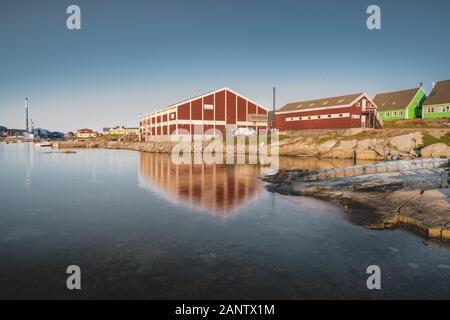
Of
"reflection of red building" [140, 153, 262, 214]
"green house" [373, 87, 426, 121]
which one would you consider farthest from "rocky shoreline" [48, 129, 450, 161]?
"reflection of red building" [140, 153, 262, 214]

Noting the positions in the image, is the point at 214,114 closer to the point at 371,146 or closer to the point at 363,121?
the point at 363,121

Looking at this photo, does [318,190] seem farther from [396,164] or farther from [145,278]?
[145,278]

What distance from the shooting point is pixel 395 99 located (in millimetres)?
55625

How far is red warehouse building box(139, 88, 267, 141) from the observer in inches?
1962

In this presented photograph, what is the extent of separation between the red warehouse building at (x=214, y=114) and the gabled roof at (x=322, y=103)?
→ 5.78 m

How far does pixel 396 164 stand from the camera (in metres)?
20.1

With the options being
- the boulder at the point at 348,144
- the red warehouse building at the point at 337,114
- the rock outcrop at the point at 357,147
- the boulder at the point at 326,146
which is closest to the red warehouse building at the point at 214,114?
the red warehouse building at the point at 337,114

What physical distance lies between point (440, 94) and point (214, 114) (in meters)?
39.4

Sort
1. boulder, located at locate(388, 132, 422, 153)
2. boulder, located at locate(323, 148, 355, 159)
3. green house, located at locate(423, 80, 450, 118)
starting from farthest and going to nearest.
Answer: green house, located at locate(423, 80, 450, 118) < boulder, located at locate(323, 148, 355, 159) < boulder, located at locate(388, 132, 422, 153)

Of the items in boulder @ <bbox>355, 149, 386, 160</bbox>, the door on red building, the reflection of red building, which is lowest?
the reflection of red building

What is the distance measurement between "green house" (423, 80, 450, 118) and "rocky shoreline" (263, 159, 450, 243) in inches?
1250

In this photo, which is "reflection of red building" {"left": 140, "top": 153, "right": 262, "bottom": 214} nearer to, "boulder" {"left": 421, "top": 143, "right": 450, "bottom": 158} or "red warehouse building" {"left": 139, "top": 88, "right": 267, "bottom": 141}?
"boulder" {"left": 421, "top": 143, "right": 450, "bottom": 158}
